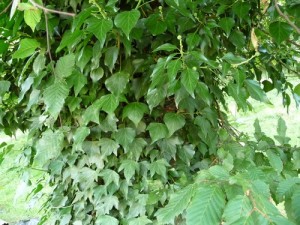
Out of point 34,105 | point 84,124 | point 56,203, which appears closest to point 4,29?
point 34,105

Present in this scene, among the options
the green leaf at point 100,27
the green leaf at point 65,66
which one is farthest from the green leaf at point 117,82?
the green leaf at point 100,27

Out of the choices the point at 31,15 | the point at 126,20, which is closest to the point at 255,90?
the point at 126,20

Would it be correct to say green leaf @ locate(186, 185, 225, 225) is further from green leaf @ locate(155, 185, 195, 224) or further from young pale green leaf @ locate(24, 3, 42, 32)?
young pale green leaf @ locate(24, 3, 42, 32)

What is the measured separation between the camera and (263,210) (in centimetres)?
54

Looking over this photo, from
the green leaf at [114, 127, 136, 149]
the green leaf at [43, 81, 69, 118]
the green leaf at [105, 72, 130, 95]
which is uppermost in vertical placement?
the green leaf at [43, 81, 69, 118]

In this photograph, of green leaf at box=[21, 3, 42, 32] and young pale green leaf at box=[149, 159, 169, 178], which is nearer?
green leaf at box=[21, 3, 42, 32]

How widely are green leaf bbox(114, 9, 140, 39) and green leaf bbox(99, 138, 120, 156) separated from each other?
44 centimetres

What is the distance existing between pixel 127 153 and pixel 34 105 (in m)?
0.41

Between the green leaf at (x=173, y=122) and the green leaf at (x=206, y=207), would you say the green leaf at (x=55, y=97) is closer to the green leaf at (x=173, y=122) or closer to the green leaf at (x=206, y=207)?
the green leaf at (x=173, y=122)

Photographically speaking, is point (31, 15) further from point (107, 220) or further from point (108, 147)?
point (107, 220)

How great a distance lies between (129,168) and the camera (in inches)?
47.3

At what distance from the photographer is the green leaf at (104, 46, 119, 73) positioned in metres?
1.12

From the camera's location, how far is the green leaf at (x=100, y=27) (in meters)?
0.91

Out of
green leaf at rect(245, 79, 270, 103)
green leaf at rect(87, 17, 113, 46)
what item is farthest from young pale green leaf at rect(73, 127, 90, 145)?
green leaf at rect(245, 79, 270, 103)
